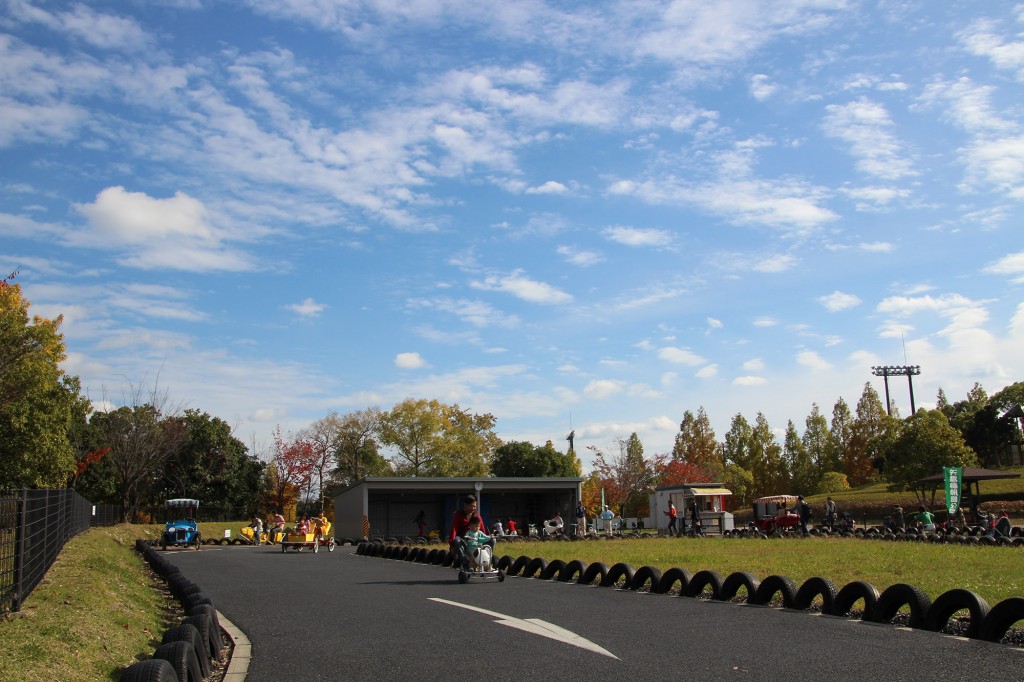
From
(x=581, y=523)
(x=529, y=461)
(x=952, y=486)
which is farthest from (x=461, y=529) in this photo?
(x=529, y=461)

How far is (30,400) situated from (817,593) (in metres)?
37.5

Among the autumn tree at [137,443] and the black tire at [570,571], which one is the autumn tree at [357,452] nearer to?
the autumn tree at [137,443]

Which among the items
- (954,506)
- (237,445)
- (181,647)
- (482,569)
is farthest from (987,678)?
(237,445)

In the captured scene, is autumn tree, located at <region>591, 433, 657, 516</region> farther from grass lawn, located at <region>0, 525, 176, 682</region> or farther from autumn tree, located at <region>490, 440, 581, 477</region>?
grass lawn, located at <region>0, 525, 176, 682</region>

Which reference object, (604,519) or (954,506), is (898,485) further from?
(954,506)

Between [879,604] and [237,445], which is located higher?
[237,445]

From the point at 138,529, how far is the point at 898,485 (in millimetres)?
45306

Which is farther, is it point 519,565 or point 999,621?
point 519,565

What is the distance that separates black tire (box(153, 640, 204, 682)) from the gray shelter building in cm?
3489

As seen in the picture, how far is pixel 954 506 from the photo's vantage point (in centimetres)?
2811

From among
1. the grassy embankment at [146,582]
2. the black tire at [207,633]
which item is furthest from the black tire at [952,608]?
the black tire at [207,633]

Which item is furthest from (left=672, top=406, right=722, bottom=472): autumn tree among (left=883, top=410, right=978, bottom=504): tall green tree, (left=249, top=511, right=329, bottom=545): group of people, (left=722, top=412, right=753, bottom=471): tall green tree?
(left=249, top=511, right=329, bottom=545): group of people

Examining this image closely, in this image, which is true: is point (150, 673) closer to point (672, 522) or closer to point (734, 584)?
point (734, 584)

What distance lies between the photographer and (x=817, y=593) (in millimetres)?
10211
